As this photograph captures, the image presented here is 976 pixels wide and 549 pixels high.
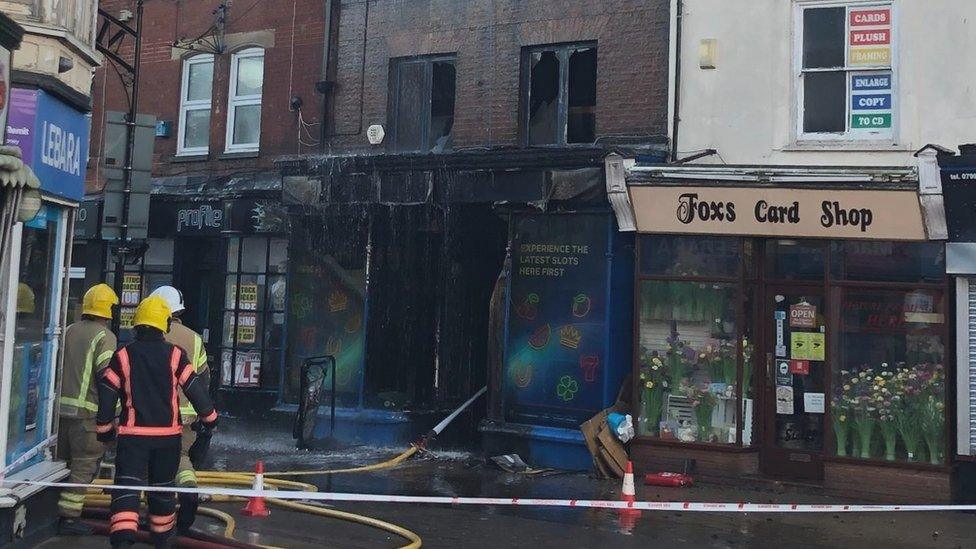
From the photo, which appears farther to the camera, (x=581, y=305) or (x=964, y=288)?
(x=581, y=305)

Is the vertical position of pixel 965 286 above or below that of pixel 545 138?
below

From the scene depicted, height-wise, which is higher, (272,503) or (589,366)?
(589,366)

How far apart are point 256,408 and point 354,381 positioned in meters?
2.12

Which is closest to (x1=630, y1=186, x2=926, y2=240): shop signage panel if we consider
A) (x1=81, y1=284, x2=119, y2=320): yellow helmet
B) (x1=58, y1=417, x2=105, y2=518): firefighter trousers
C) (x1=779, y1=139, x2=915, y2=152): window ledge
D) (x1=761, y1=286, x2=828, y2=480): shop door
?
(x1=779, y1=139, x2=915, y2=152): window ledge

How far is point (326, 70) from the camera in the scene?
48.8 feet

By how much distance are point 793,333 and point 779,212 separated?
1.45 meters

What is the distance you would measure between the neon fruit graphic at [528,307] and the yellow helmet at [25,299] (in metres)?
6.34

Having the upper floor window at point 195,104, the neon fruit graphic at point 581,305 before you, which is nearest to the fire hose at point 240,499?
the neon fruit graphic at point 581,305

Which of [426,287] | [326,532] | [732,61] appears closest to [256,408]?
[426,287]

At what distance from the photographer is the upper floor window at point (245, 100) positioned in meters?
16.0

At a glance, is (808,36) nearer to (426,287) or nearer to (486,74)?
(486,74)

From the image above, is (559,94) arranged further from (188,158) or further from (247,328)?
(188,158)

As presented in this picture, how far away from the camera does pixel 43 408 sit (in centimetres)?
834

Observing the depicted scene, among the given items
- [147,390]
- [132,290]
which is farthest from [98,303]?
[132,290]
